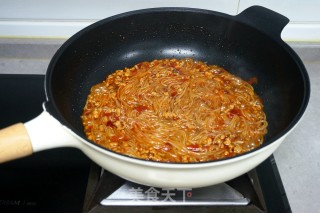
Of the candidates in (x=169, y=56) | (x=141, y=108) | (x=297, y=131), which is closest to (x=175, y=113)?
(x=141, y=108)

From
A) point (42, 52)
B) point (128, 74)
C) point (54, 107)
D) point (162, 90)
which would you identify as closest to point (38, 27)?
point (42, 52)

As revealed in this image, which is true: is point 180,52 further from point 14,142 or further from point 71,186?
point 14,142

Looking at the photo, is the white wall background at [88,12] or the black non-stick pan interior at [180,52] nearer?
the black non-stick pan interior at [180,52]

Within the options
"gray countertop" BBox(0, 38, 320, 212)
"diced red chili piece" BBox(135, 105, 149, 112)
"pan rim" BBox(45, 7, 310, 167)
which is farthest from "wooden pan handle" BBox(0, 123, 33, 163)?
"gray countertop" BBox(0, 38, 320, 212)

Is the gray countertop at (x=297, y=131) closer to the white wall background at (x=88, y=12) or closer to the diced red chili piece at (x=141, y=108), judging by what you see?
the white wall background at (x=88, y=12)

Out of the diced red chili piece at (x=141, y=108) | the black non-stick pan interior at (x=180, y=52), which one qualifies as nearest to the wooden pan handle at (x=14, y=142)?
the black non-stick pan interior at (x=180, y=52)

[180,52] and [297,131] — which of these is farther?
[180,52]
